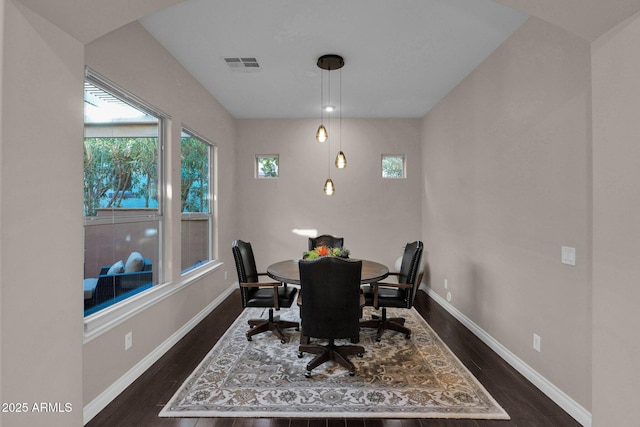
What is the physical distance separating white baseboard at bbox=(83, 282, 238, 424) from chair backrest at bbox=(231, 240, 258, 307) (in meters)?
0.81

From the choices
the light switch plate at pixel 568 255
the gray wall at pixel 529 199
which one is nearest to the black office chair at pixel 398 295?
the gray wall at pixel 529 199

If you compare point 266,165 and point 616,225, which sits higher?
point 266,165

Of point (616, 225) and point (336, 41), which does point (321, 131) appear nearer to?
point (336, 41)

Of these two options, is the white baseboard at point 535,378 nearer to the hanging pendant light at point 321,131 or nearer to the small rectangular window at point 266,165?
the hanging pendant light at point 321,131

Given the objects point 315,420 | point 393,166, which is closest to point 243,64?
point 393,166

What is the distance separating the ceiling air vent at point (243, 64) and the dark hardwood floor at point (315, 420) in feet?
9.90

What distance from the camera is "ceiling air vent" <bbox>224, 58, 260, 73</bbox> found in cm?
351

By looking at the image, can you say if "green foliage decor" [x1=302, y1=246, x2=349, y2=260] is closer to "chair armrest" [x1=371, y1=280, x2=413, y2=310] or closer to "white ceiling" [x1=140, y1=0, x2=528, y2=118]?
"chair armrest" [x1=371, y1=280, x2=413, y2=310]

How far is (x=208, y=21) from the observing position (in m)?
2.77

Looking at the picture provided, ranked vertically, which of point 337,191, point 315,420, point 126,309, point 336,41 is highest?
point 336,41

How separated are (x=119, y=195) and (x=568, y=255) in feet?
11.2

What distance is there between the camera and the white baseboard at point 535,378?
2141 millimetres

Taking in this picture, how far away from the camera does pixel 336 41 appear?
3.09 m

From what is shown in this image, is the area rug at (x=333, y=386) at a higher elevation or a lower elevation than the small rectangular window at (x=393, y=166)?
lower
